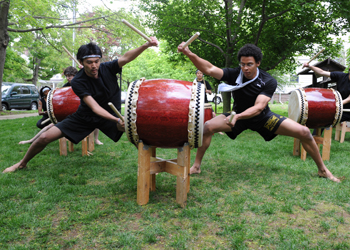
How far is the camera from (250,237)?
7.16 feet

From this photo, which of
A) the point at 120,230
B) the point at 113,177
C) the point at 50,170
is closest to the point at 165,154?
the point at 113,177

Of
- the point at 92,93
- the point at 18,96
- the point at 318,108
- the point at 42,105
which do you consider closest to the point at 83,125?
the point at 92,93

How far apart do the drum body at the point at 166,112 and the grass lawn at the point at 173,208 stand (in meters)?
0.73

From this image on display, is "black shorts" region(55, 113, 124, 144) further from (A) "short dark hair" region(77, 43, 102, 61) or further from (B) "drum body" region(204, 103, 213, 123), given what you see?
(B) "drum body" region(204, 103, 213, 123)

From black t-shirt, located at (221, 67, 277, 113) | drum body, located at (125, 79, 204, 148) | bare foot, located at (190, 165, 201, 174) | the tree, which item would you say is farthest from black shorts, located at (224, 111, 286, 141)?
the tree

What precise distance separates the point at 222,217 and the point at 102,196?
1.34m

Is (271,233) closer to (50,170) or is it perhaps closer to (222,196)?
(222,196)

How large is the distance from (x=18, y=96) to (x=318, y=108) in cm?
1584

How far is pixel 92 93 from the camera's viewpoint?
332 cm

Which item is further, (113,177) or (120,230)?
(113,177)

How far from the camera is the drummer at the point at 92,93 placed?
10.2 ft

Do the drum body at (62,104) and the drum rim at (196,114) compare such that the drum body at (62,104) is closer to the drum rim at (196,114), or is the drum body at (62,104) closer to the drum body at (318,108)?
the drum rim at (196,114)

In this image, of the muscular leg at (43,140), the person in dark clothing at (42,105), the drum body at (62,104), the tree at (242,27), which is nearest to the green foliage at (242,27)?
the tree at (242,27)

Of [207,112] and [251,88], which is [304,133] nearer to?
[251,88]
